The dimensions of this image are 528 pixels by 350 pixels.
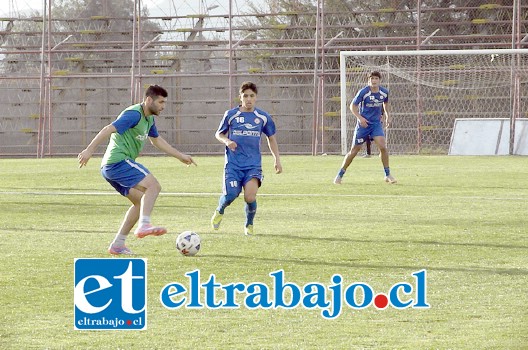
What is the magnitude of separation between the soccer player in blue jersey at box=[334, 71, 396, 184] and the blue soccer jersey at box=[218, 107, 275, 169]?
7.01 metres

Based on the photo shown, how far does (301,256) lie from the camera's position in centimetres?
973

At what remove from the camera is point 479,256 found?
969cm

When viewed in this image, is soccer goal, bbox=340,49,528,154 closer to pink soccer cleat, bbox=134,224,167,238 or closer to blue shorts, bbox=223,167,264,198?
blue shorts, bbox=223,167,264,198

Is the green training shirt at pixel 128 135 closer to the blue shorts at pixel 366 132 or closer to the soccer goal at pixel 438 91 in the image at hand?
the blue shorts at pixel 366 132

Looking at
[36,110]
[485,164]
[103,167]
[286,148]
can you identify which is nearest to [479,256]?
[103,167]

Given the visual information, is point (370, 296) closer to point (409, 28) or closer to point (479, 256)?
point (479, 256)

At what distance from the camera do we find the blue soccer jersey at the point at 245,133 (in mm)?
11977

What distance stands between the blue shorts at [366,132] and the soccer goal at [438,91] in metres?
13.9

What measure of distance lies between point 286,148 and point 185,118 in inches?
145

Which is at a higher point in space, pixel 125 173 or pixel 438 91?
pixel 438 91

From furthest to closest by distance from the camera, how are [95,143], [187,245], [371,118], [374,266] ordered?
1. [371,118]
2. [95,143]
3. [187,245]
4. [374,266]

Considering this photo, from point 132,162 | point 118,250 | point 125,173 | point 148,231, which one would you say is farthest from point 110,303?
point 132,162

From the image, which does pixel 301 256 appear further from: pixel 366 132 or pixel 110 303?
pixel 366 132

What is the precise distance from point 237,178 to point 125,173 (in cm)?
183
